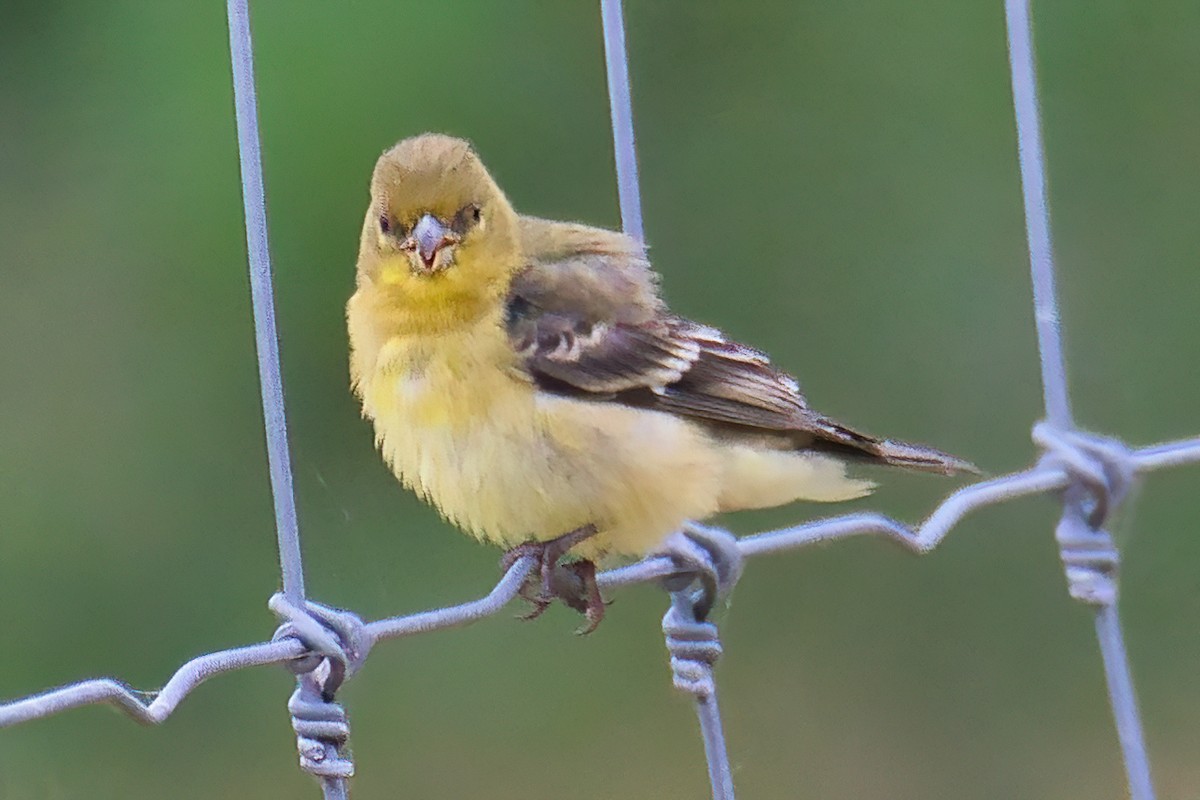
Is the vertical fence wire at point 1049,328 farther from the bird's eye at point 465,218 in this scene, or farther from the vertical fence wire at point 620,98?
the bird's eye at point 465,218

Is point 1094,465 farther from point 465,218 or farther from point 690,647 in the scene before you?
point 465,218

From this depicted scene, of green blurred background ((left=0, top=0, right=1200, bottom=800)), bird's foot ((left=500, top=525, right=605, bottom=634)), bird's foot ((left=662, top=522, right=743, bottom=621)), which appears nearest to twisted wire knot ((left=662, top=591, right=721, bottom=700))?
bird's foot ((left=662, top=522, right=743, bottom=621))

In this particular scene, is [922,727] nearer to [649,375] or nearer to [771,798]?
[771,798]

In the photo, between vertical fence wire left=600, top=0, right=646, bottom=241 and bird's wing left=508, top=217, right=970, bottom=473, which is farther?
bird's wing left=508, top=217, right=970, bottom=473

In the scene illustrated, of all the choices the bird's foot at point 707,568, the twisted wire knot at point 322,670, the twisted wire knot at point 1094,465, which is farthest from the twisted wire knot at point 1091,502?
the twisted wire knot at point 322,670

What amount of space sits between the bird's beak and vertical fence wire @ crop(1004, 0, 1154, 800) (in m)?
0.46

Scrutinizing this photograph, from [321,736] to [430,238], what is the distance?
51 cm

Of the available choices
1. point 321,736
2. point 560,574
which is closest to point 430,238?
point 560,574

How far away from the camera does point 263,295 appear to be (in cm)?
87

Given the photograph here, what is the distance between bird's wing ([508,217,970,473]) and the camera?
1315 millimetres

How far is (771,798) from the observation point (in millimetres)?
2719

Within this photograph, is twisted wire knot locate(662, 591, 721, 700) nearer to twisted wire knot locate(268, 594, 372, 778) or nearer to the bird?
Answer: the bird

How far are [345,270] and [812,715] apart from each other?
1384mm

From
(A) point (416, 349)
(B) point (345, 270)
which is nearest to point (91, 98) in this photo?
(B) point (345, 270)
